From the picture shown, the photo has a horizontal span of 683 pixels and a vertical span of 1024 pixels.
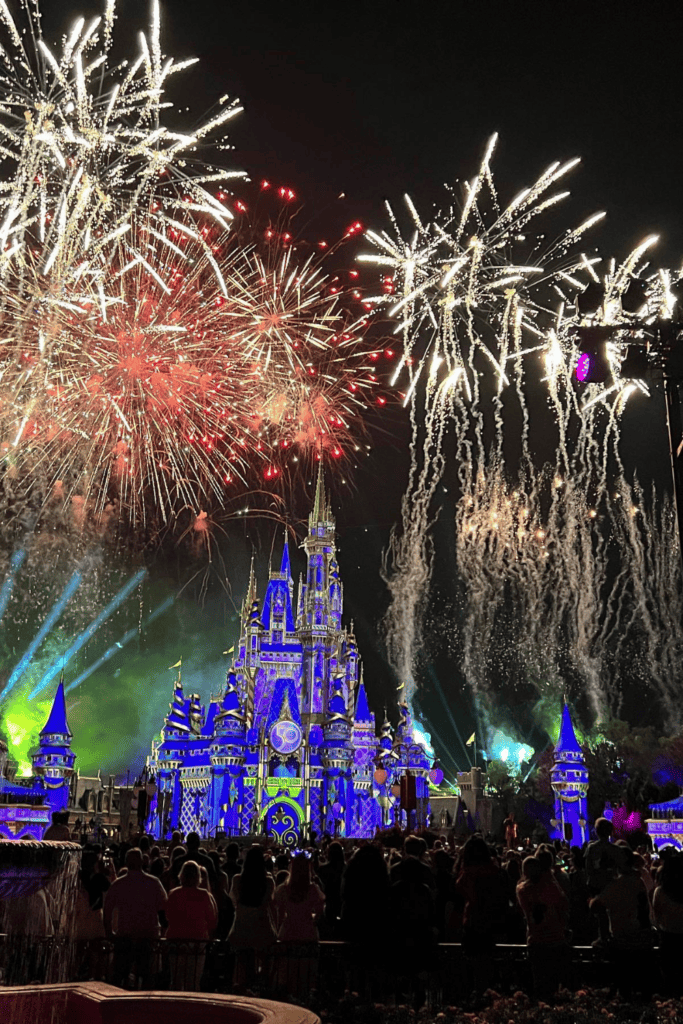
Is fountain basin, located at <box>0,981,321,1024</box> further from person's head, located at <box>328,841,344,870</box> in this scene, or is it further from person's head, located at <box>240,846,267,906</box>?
person's head, located at <box>328,841,344,870</box>

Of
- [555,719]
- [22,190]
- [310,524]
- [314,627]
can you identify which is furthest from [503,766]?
[22,190]

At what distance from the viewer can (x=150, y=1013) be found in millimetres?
5930

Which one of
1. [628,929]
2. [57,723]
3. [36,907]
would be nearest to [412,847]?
[628,929]

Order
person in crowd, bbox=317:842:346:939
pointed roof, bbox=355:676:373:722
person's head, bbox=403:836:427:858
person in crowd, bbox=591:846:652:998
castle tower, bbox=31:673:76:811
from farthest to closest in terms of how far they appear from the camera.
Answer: pointed roof, bbox=355:676:373:722 → castle tower, bbox=31:673:76:811 → person in crowd, bbox=317:842:346:939 → person's head, bbox=403:836:427:858 → person in crowd, bbox=591:846:652:998

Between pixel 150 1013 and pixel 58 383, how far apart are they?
1727 cm

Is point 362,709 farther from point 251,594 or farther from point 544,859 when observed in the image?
point 544,859

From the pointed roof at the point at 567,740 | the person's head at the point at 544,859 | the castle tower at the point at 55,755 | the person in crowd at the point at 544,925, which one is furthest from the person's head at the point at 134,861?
the castle tower at the point at 55,755

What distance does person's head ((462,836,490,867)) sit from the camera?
8.51m

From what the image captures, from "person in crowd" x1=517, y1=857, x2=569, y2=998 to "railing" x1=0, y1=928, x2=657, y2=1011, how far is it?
0.18 meters

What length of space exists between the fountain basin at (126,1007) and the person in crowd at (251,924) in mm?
1716

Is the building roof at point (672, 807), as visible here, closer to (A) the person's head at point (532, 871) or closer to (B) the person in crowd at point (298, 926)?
(A) the person's head at point (532, 871)

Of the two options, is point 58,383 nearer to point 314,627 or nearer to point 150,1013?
point 150,1013

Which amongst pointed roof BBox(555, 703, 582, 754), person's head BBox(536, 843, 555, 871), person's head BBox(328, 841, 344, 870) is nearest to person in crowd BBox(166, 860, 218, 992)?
person's head BBox(328, 841, 344, 870)

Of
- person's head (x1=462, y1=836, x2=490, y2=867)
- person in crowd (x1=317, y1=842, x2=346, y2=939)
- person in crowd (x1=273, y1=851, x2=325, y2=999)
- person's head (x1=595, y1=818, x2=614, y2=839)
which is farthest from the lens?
person's head (x1=595, y1=818, x2=614, y2=839)
